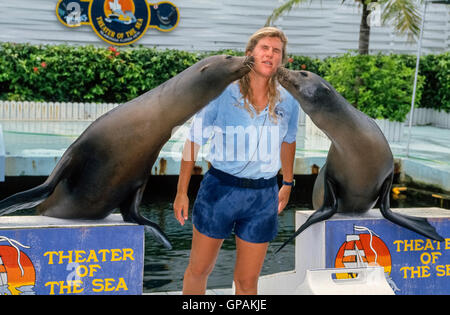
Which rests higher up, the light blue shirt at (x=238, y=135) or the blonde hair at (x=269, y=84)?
the blonde hair at (x=269, y=84)

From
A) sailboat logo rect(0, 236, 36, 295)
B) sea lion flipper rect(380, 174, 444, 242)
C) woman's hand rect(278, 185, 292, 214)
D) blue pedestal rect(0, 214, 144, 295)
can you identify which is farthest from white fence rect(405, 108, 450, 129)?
sailboat logo rect(0, 236, 36, 295)

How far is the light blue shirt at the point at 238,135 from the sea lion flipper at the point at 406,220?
0.90m

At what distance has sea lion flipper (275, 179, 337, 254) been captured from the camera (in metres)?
3.28

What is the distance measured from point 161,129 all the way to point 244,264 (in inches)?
29.6

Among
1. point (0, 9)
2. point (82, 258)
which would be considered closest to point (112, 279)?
point (82, 258)

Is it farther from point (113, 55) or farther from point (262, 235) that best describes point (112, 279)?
point (113, 55)

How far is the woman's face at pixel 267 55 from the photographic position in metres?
2.70

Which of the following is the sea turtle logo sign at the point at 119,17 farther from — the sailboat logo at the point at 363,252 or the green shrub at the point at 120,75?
the sailboat logo at the point at 363,252

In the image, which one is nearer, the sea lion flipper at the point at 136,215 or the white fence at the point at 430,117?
the sea lion flipper at the point at 136,215

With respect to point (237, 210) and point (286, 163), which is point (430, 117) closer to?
point (286, 163)

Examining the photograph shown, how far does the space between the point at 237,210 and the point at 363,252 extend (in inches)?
36.0

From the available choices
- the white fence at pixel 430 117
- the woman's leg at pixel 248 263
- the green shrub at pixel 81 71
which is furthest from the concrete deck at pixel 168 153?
the woman's leg at pixel 248 263

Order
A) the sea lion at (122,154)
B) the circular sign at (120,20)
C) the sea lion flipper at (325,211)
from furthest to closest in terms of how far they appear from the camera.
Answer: the circular sign at (120,20) < the sea lion flipper at (325,211) < the sea lion at (122,154)

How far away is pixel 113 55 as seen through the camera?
41.5 feet
